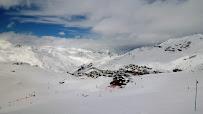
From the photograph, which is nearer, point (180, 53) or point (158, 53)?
point (180, 53)

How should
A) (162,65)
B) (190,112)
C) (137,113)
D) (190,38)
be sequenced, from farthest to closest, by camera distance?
(190,38), (162,65), (137,113), (190,112)

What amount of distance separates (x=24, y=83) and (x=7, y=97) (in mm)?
6604

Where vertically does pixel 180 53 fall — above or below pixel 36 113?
above

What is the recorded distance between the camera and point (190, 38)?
14200 centimetres

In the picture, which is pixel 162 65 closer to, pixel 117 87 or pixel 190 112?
pixel 117 87

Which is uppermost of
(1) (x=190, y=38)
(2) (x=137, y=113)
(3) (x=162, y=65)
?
(1) (x=190, y=38)

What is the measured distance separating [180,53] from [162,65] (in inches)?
1629

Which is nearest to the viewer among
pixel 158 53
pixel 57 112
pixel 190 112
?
pixel 190 112

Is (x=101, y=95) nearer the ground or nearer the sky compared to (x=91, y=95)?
nearer the sky

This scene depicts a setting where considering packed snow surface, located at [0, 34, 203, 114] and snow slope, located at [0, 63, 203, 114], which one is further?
snow slope, located at [0, 63, 203, 114]

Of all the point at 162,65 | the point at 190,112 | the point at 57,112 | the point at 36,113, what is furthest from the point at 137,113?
the point at 162,65

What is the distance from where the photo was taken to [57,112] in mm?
12945

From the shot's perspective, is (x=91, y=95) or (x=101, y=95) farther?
(x=91, y=95)

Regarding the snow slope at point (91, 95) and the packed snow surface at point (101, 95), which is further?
the snow slope at point (91, 95)
